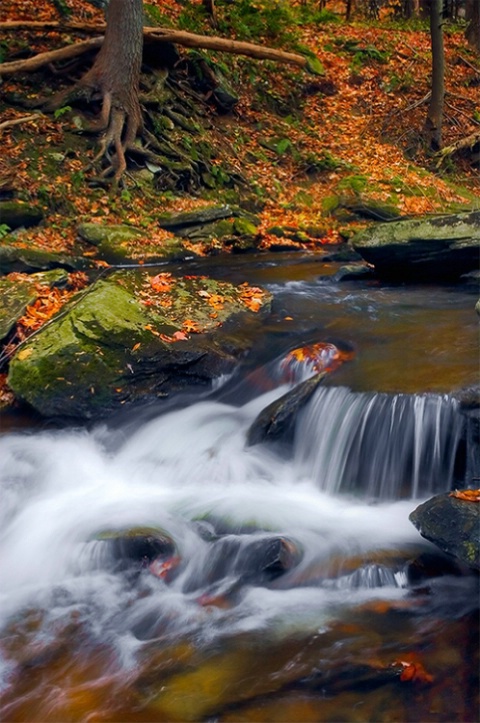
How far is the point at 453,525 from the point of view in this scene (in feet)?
13.2

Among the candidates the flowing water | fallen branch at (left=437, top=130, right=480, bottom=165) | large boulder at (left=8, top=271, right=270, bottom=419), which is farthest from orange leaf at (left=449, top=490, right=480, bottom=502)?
fallen branch at (left=437, top=130, right=480, bottom=165)

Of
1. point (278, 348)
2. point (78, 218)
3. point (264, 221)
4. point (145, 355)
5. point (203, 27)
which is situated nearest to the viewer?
point (145, 355)

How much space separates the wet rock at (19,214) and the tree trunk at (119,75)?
2.29 metres

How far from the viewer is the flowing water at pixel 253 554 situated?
3.52 metres

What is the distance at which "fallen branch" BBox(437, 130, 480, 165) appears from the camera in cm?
1573

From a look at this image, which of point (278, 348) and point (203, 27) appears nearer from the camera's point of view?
point (278, 348)

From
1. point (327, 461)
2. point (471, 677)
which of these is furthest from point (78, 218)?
point (471, 677)

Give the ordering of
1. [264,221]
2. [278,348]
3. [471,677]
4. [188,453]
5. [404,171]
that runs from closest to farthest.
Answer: [471,677], [188,453], [278,348], [264,221], [404,171]

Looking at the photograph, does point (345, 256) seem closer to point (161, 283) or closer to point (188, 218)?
point (188, 218)

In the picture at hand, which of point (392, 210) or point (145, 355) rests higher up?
point (392, 210)

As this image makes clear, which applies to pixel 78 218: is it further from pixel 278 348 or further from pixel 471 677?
pixel 471 677

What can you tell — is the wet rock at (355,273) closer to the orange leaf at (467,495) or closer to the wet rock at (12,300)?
the wet rock at (12,300)

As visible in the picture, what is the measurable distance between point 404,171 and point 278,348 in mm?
9449

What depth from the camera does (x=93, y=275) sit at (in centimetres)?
924
